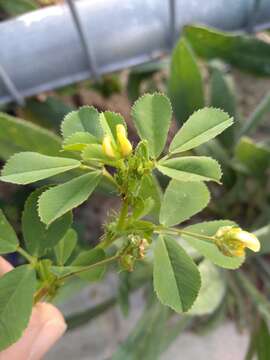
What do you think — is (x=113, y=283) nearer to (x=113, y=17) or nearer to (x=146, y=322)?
(x=146, y=322)

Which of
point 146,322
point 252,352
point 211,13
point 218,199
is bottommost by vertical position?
point 252,352

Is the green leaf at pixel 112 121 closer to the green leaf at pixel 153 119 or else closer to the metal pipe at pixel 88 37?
the green leaf at pixel 153 119

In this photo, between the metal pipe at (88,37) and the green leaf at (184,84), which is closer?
the metal pipe at (88,37)

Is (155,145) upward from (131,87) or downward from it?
downward

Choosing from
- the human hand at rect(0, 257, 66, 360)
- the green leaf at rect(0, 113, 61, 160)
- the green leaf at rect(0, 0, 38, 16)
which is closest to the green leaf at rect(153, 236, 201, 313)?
the human hand at rect(0, 257, 66, 360)

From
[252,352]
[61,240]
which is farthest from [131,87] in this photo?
[61,240]

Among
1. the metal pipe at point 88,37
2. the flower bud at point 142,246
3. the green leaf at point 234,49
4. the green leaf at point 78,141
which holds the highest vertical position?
the metal pipe at point 88,37

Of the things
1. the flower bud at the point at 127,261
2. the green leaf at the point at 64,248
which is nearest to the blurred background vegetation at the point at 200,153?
the green leaf at the point at 64,248
